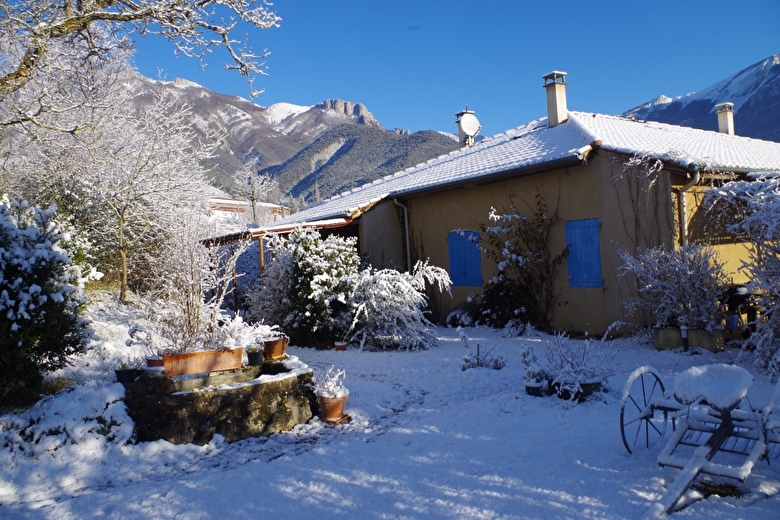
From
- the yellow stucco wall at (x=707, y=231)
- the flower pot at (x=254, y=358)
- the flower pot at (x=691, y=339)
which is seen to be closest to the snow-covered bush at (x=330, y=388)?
the flower pot at (x=254, y=358)

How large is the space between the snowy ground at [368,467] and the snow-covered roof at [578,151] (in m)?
4.39

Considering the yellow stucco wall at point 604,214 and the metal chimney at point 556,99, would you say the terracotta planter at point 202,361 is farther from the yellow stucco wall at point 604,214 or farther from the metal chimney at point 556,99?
the metal chimney at point 556,99

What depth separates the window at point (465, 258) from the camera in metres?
11.6

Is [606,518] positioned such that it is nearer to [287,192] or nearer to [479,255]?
[479,255]

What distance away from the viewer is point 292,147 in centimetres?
7288

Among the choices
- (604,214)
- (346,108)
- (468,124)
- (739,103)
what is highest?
(346,108)

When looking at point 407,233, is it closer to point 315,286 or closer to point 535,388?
point 315,286

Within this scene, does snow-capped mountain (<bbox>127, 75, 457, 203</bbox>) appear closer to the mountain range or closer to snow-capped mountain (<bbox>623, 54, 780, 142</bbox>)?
the mountain range

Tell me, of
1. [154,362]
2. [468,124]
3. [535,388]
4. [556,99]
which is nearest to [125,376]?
[154,362]

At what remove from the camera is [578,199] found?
9.70 metres

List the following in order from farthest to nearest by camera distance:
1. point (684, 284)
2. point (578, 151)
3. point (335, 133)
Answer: point (335, 133) → point (578, 151) → point (684, 284)

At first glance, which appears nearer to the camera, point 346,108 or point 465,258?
point 465,258

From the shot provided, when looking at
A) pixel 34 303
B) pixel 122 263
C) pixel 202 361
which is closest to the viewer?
pixel 34 303

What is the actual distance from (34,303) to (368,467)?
123 inches
